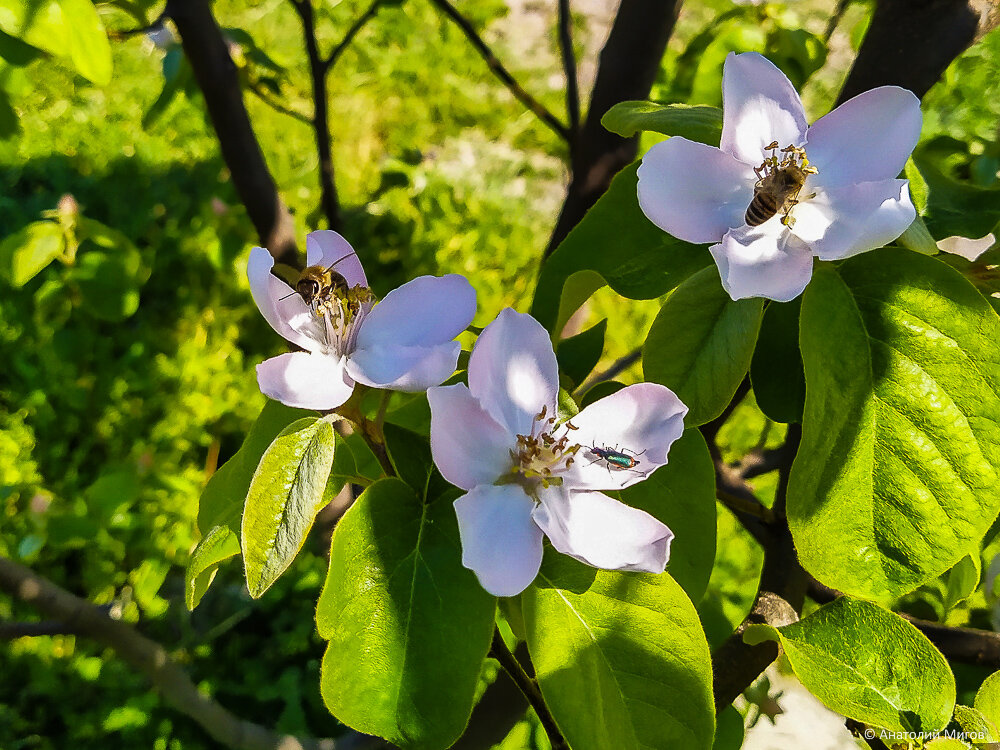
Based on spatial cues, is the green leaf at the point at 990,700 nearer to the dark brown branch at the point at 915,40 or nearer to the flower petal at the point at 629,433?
the flower petal at the point at 629,433

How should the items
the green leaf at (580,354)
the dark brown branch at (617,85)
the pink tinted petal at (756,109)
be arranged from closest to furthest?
the pink tinted petal at (756,109), the green leaf at (580,354), the dark brown branch at (617,85)

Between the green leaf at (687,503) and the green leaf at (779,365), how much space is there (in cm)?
8

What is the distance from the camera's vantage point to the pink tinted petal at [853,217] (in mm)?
436

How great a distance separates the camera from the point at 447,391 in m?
0.43

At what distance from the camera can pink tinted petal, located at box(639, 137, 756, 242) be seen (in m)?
0.46

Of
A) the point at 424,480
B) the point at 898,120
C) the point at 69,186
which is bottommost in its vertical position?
the point at 69,186

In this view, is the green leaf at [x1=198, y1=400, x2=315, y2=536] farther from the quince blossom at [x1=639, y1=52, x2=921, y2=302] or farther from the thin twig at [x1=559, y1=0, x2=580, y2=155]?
the thin twig at [x1=559, y1=0, x2=580, y2=155]

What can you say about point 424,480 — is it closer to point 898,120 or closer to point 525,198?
point 898,120

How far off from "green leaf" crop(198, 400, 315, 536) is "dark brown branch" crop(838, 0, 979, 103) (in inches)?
22.3

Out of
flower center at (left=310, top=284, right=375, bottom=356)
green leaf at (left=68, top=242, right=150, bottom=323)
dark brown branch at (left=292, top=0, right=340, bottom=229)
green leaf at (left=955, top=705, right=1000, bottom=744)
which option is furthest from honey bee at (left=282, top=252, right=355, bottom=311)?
green leaf at (left=68, top=242, right=150, bottom=323)

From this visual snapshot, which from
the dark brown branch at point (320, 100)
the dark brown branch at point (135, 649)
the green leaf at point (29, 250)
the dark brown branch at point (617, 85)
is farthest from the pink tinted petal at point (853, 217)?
the green leaf at point (29, 250)

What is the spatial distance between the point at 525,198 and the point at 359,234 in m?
0.56

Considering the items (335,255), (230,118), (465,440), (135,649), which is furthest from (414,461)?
(230,118)

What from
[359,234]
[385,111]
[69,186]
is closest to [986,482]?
[359,234]
